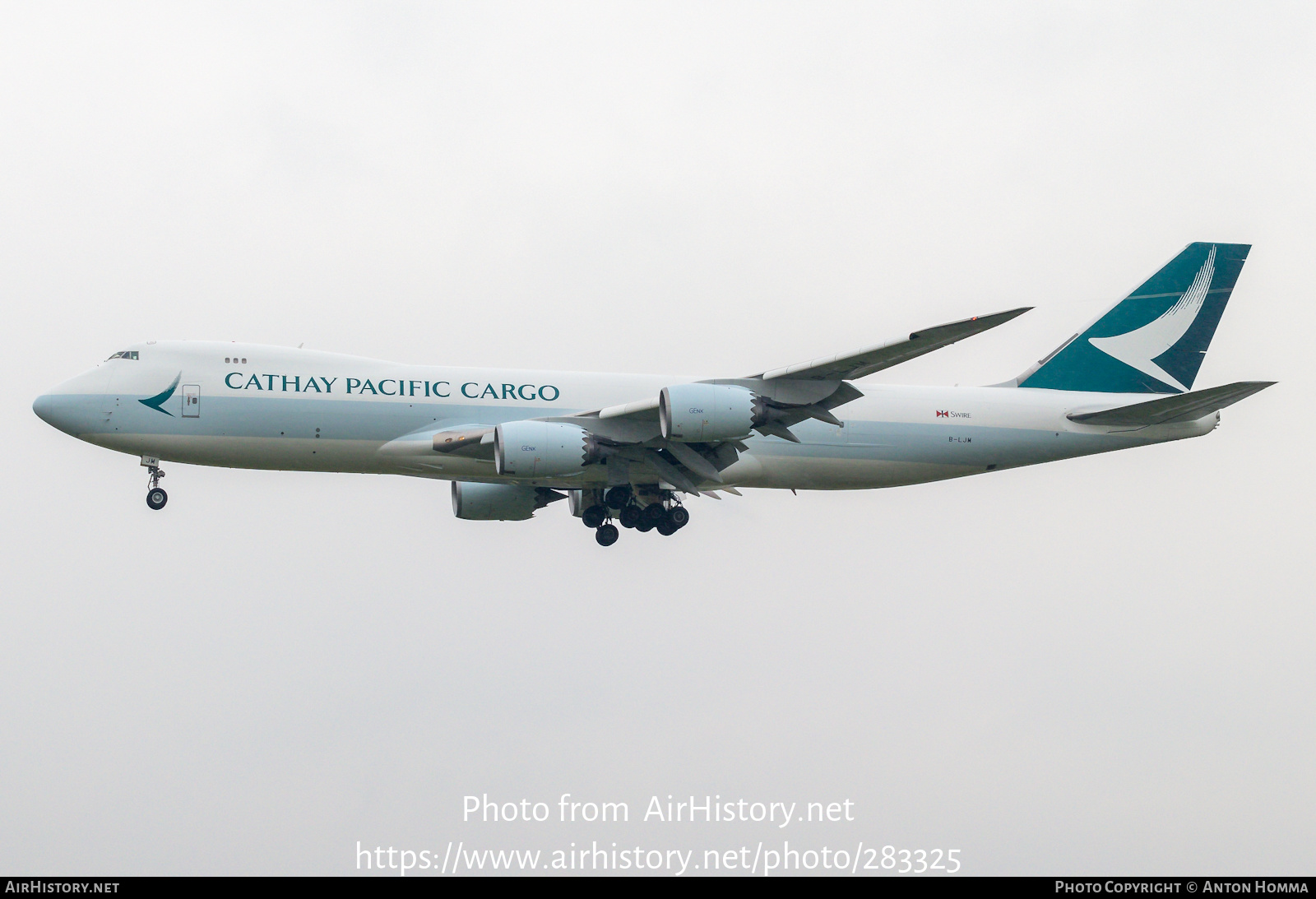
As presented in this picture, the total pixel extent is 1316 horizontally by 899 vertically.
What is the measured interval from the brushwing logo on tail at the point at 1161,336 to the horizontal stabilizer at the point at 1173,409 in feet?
9.42

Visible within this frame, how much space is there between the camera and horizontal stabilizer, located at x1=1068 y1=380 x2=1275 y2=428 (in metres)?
35.2

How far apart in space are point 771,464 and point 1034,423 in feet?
25.5

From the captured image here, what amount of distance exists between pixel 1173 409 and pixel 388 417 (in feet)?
67.7

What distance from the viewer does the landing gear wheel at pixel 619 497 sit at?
37750 mm

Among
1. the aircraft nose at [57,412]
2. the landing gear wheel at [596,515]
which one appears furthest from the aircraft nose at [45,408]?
the landing gear wheel at [596,515]

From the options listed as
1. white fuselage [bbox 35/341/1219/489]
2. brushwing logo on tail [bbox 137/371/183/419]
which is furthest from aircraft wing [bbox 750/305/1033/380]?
brushwing logo on tail [bbox 137/371/183/419]

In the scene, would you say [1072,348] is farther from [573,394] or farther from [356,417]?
[356,417]

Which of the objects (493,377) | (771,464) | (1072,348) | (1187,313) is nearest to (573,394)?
(493,377)

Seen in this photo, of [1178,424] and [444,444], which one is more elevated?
[1178,424]

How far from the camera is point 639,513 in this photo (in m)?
38.4

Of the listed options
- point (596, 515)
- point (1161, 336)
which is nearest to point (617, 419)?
point (596, 515)

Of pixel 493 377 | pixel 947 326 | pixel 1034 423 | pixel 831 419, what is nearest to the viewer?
pixel 947 326

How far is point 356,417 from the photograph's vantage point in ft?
115

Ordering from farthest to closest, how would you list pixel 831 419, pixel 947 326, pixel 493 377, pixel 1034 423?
pixel 1034 423
pixel 493 377
pixel 831 419
pixel 947 326
